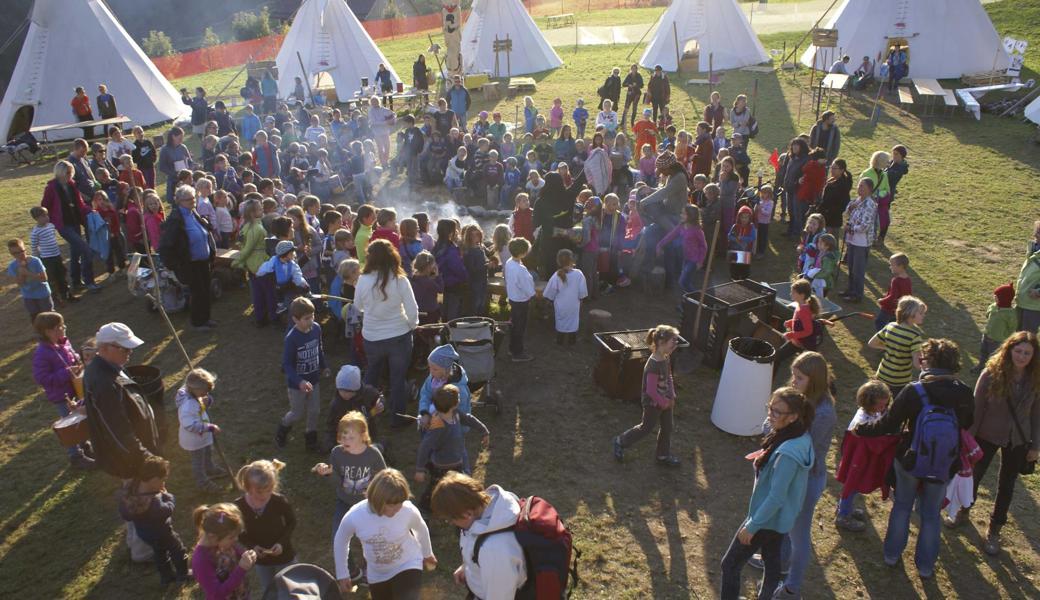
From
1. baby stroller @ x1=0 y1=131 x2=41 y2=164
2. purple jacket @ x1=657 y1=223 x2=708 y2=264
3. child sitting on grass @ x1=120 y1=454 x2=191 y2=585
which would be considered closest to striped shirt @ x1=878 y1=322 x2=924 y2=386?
purple jacket @ x1=657 y1=223 x2=708 y2=264

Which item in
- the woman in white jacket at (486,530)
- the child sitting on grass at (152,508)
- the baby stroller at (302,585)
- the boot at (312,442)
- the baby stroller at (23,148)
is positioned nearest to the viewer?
the woman in white jacket at (486,530)

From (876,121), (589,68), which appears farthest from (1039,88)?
(589,68)

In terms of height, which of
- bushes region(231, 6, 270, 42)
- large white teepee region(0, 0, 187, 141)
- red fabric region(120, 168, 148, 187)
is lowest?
red fabric region(120, 168, 148, 187)

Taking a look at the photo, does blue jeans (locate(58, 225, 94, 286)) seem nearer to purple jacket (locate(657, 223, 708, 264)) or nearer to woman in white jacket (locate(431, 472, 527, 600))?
purple jacket (locate(657, 223, 708, 264))

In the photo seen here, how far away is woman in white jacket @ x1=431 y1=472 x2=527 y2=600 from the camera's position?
3.41 meters

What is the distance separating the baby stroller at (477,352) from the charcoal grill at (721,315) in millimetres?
2592

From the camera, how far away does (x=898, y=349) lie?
6516mm

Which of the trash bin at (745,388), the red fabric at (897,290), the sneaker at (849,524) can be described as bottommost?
the sneaker at (849,524)

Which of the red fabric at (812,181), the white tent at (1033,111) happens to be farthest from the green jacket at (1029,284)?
the white tent at (1033,111)

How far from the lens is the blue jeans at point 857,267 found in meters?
9.91

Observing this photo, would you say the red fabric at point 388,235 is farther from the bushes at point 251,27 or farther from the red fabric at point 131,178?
the bushes at point 251,27

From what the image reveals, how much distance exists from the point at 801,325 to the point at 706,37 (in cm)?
2094

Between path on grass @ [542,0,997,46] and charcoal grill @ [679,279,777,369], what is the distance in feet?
85.1

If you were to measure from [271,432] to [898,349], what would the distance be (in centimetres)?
636
